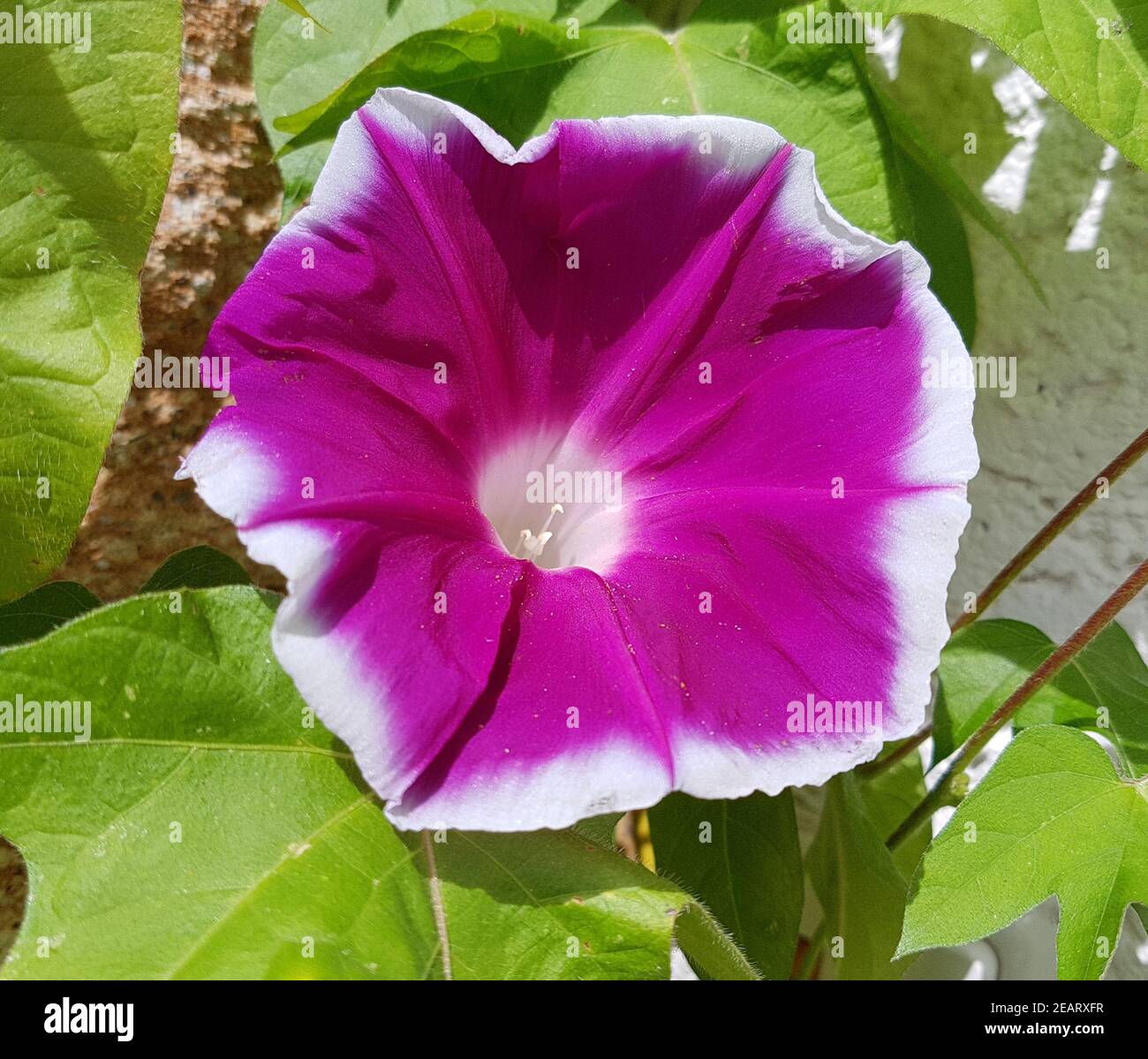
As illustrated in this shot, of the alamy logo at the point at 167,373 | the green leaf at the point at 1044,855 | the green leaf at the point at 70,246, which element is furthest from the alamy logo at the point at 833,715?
the alamy logo at the point at 167,373

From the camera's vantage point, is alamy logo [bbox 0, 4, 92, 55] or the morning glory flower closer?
the morning glory flower

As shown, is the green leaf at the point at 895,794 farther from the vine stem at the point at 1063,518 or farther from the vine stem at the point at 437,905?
the vine stem at the point at 437,905

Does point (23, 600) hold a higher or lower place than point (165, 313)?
lower

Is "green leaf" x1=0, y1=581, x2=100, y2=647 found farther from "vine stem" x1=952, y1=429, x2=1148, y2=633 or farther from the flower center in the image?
"vine stem" x1=952, y1=429, x2=1148, y2=633

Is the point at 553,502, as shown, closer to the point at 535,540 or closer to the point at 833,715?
the point at 535,540

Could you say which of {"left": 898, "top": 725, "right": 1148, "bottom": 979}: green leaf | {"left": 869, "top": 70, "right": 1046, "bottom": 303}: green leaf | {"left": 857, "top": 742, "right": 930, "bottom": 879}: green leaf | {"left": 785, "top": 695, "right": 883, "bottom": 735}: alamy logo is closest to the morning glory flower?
{"left": 785, "top": 695, "right": 883, "bottom": 735}: alamy logo
